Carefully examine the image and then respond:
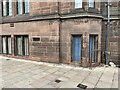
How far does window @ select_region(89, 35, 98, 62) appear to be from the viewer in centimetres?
856

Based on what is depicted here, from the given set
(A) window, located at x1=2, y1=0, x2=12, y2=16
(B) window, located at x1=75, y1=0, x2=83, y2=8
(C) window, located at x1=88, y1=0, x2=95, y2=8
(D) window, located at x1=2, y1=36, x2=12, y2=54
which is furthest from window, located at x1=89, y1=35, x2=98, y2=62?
(A) window, located at x1=2, y1=0, x2=12, y2=16

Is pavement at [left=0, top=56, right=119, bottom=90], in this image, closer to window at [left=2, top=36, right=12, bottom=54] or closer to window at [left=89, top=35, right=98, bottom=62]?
window at [left=89, top=35, right=98, bottom=62]

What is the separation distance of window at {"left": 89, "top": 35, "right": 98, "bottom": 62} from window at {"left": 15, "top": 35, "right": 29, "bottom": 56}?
4473 millimetres

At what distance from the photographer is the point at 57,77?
6.61m

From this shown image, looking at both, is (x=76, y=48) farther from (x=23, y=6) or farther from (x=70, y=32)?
(x=23, y=6)

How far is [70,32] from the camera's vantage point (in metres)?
8.67

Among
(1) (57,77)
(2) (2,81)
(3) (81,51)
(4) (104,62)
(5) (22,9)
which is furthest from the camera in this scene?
(5) (22,9)

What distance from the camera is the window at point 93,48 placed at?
8.56 meters

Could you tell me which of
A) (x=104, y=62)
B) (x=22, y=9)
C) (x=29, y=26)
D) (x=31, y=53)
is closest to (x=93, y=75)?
(x=104, y=62)

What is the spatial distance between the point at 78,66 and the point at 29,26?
13.9 ft

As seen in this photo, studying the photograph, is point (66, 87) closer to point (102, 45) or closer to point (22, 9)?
point (102, 45)

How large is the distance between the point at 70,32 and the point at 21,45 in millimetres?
4059

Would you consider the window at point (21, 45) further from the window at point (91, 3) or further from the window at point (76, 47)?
the window at point (91, 3)

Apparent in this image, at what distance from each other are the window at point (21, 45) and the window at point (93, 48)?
447 centimetres
